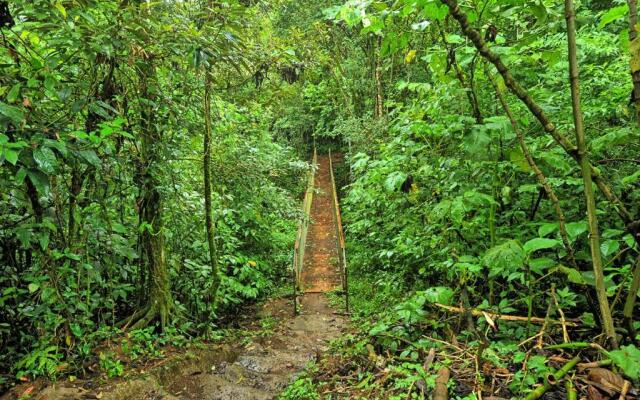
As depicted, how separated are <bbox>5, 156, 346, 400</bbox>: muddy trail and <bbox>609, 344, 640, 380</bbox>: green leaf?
2.50 metres

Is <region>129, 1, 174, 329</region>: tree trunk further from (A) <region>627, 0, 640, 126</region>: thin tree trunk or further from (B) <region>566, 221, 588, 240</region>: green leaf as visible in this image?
(A) <region>627, 0, 640, 126</region>: thin tree trunk

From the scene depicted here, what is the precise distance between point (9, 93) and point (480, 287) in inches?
130

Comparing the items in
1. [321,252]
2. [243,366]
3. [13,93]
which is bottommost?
[243,366]

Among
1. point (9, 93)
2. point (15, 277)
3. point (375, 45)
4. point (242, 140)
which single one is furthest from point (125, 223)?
point (375, 45)

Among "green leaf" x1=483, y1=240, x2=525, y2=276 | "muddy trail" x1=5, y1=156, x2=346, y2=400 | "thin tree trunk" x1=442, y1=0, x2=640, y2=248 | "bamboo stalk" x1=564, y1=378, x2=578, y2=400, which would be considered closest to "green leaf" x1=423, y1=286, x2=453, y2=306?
"green leaf" x1=483, y1=240, x2=525, y2=276

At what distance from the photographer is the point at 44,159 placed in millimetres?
1971

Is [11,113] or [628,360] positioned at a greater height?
[11,113]

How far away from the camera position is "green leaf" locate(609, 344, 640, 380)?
128 centimetres

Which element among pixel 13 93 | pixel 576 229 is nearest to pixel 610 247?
pixel 576 229

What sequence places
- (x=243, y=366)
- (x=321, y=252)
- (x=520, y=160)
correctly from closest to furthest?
(x=520, y=160)
(x=243, y=366)
(x=321, y=252)

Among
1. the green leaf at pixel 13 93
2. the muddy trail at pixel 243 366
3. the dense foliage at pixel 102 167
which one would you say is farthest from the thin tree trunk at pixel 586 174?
the green leaf at pixel 13 93

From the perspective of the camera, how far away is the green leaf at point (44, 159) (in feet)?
6.41

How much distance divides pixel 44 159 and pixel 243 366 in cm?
262

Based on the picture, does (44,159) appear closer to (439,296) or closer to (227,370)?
(439,296)
